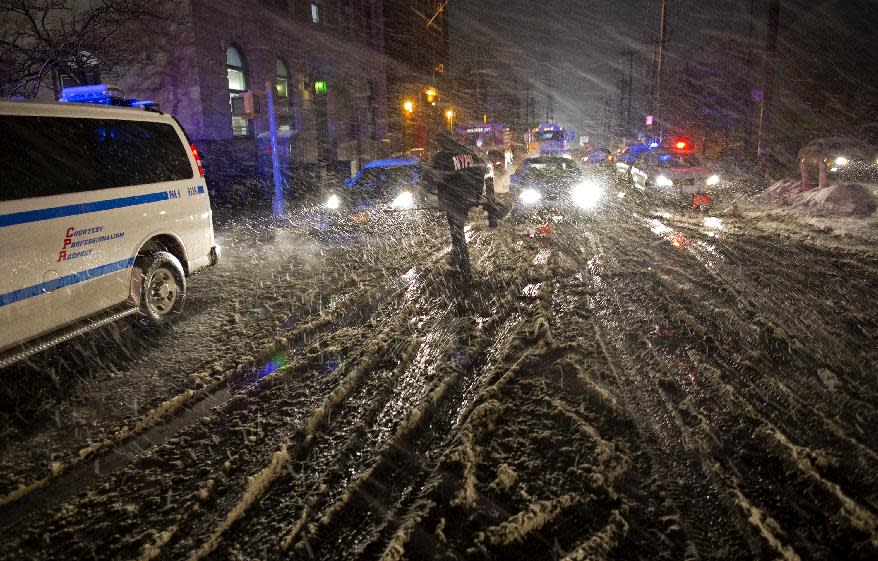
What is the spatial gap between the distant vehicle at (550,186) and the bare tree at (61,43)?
38.8 ft

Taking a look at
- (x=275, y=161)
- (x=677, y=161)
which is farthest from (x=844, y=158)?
(x=275, y=161)

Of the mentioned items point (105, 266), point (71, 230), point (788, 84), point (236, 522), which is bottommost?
point (236, 522)

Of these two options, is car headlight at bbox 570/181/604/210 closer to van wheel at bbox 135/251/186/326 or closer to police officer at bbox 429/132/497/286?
police officer at bbox 429/132/497/286

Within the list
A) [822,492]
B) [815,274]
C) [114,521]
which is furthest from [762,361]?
[114,521]

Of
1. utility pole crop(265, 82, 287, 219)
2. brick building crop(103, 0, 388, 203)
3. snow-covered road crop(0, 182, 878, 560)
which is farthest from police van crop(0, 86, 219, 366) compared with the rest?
brick building crop(103, 0, 388, 203)

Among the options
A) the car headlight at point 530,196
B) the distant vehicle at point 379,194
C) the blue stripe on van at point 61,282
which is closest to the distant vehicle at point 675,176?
the car headlight at point 530,196

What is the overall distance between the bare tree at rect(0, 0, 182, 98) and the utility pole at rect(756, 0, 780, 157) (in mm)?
20125

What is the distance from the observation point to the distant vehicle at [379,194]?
15375 mm

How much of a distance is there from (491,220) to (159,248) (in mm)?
5124

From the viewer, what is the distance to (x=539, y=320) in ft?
19.0

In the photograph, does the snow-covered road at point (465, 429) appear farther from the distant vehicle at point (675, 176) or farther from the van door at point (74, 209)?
the distant vehicle at point (675, 176)

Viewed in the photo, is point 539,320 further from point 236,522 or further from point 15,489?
point 15,489

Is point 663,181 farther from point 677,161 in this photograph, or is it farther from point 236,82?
point 236,82

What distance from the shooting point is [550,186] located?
773 inches
